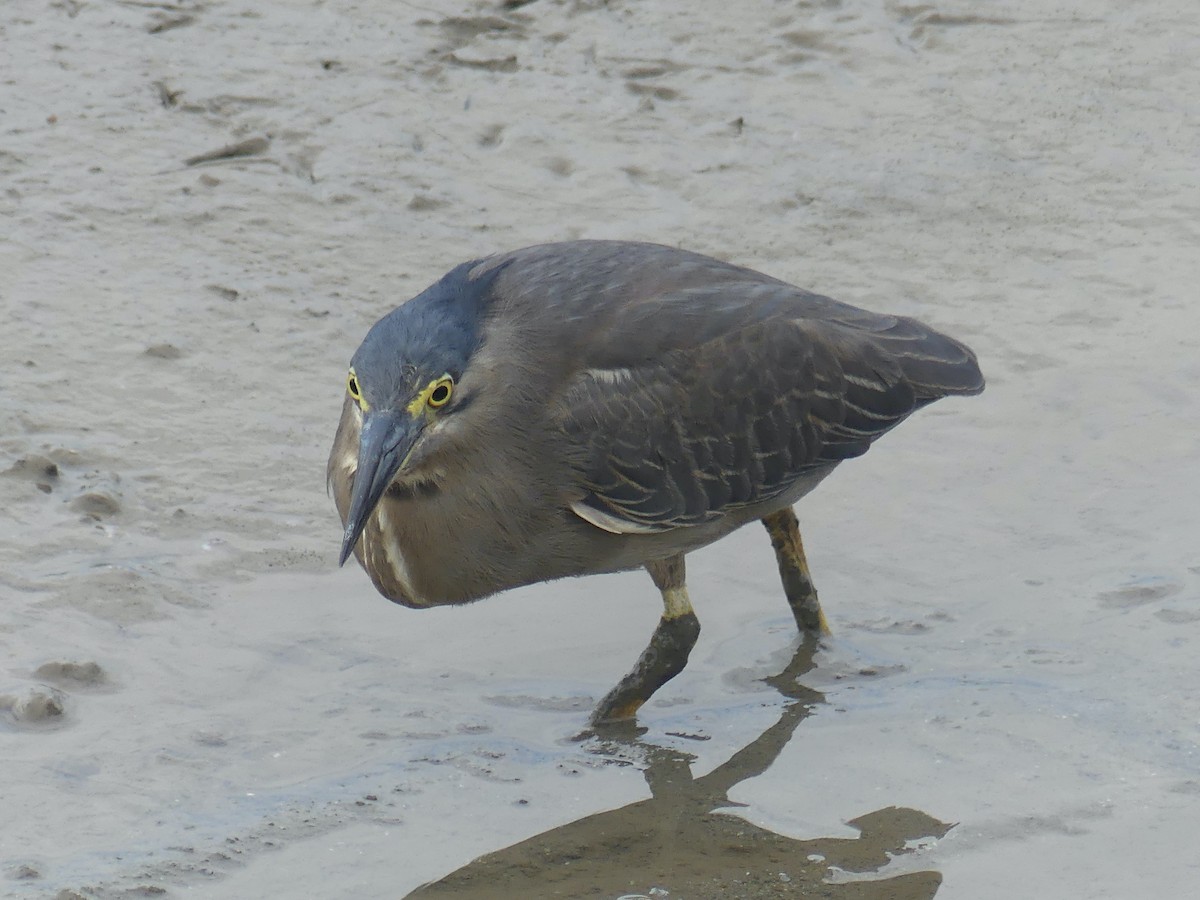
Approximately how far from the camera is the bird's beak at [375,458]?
4.21 meters

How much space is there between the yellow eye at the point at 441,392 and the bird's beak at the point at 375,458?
11 cm

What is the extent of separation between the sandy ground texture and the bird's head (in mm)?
832

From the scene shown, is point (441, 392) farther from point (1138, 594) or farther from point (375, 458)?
point (1138, 594)

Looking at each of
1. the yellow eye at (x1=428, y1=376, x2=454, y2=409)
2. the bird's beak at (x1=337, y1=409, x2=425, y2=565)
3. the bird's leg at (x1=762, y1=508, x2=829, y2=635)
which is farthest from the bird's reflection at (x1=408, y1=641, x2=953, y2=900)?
the yellow eye at (x1=428, y1=376, x2=454, y2=409)

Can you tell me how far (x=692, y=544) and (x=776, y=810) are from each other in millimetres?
893

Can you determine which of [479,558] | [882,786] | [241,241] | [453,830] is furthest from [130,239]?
[882,786]

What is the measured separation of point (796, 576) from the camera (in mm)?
5332

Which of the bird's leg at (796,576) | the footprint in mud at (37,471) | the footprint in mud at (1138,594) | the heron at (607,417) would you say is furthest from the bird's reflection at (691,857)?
the footprint in mud at (37,471)

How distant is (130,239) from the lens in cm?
705

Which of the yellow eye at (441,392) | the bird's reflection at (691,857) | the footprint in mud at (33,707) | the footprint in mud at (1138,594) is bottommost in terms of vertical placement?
the bird's reflection at (691,857)

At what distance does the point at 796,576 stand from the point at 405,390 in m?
1.58

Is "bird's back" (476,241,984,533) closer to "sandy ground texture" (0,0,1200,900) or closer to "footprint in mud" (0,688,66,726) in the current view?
"sandy ground texture" (0,0,1200,900)

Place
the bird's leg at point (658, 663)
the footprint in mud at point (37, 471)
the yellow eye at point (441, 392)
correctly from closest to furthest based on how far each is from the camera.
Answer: the yellow eye at point (441, 392) < the bird's leg at point (658, 663) < the footprint in mud at point (37, 471)

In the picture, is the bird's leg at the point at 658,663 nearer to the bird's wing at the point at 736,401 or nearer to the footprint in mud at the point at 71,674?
the bird's wing at the point at 736,401
